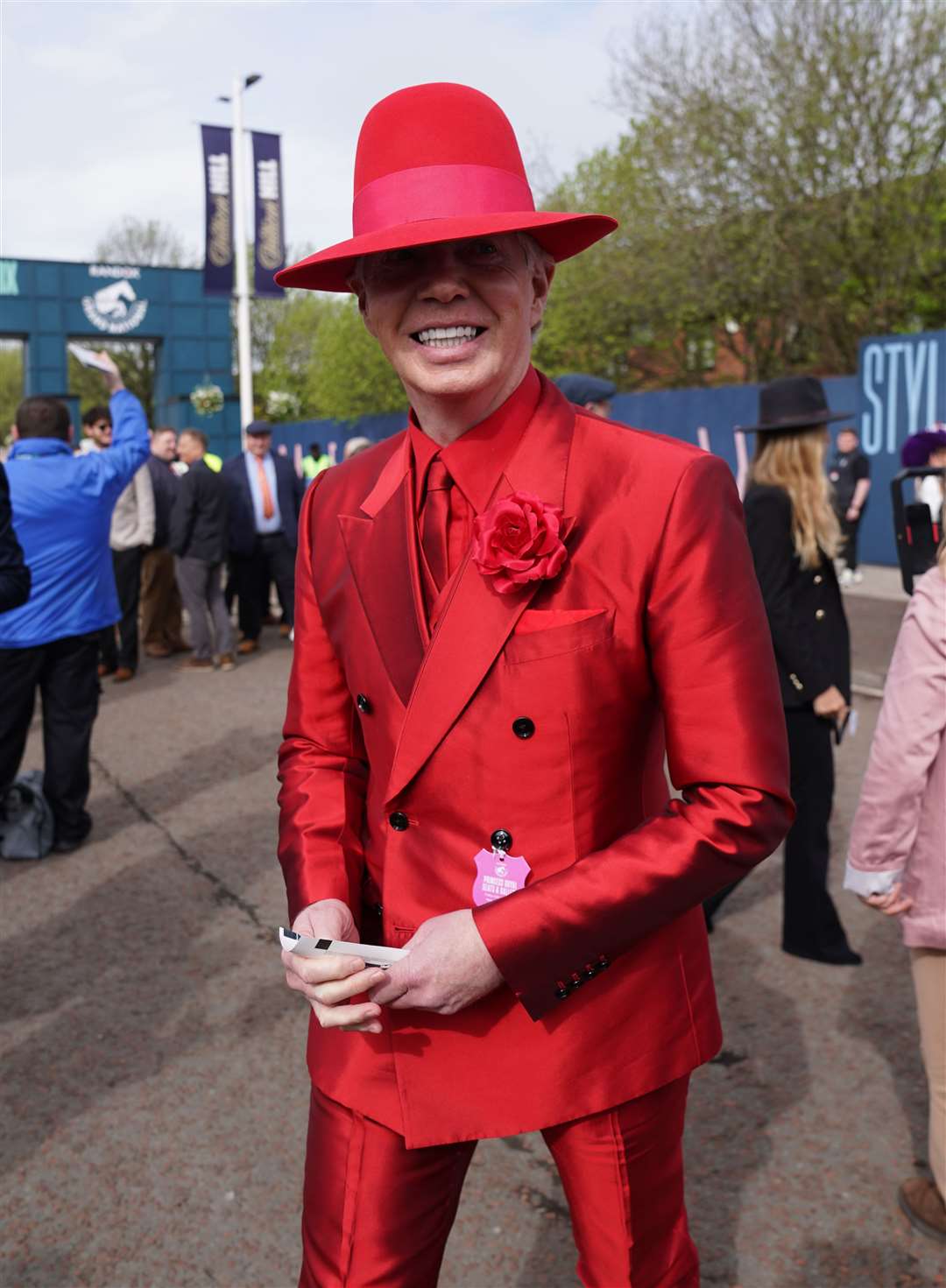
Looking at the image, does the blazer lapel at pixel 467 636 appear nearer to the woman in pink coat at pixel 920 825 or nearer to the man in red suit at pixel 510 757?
the man in red suit at pixel 510 757

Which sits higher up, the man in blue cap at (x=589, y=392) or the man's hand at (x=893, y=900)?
the man in blue cap at (x=589, y=392)

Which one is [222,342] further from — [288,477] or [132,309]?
[288,477]

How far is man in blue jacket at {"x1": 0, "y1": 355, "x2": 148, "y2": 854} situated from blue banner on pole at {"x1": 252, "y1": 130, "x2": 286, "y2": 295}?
55.6 feet

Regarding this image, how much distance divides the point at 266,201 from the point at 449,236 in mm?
22875

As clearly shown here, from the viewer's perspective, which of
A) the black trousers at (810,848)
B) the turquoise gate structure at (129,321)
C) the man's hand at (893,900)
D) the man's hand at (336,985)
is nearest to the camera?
the man's hand at (336,985)

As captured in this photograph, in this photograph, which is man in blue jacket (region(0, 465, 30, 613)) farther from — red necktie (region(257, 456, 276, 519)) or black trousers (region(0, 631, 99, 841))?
red necktie (region(257, 456, 276, 519))

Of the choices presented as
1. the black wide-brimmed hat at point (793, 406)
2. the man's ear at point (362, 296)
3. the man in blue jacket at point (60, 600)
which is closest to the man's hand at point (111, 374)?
the man in blue jacket at point (60, 600)

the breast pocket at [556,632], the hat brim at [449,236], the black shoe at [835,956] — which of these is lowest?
the black shoe at [835,956]

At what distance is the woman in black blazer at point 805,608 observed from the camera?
4.64 m

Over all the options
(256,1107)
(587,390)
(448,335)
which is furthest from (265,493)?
(448,335)

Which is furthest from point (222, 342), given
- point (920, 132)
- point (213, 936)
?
point (213, 936)

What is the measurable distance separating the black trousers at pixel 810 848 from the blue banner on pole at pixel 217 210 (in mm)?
20246

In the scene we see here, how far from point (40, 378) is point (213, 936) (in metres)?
44.0

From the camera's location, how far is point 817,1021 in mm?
4379
